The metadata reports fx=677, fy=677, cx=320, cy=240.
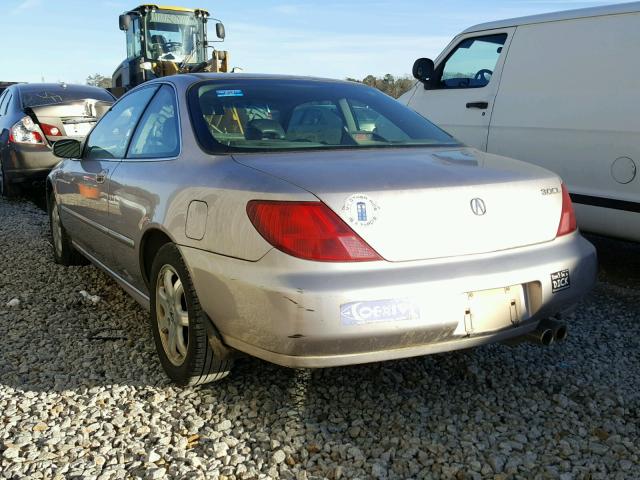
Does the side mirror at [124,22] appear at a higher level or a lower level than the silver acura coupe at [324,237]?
higher

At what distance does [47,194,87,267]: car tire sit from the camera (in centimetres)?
512

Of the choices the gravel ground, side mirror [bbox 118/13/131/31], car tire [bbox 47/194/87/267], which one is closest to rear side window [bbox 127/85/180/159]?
the gravel ground

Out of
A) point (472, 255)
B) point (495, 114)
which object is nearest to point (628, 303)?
point (495, 114)

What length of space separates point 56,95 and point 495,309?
7819 millimetres

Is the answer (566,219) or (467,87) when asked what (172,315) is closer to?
(566,219)

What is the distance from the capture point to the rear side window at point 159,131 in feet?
10.7

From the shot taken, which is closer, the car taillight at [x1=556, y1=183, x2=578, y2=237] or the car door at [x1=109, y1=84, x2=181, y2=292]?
the car taillight at [x1=556, y1=183, x2=578, y2=237]

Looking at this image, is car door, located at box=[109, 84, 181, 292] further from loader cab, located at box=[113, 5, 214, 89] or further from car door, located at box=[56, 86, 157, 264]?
loader cab, located at box=[113, 5, 214, 89]

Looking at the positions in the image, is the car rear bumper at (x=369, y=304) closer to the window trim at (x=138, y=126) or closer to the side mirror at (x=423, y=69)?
the window trim at (x=138, y=126)

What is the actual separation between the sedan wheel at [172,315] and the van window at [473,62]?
3.53m

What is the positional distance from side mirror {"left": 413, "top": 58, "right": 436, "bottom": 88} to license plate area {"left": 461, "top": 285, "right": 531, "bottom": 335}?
3740mm

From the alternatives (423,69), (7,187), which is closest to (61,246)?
(423,69)

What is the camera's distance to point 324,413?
9.41 ft

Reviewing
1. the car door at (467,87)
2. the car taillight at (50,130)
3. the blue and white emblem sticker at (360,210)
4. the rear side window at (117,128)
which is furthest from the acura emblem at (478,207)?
the car taillight at (50,130)
